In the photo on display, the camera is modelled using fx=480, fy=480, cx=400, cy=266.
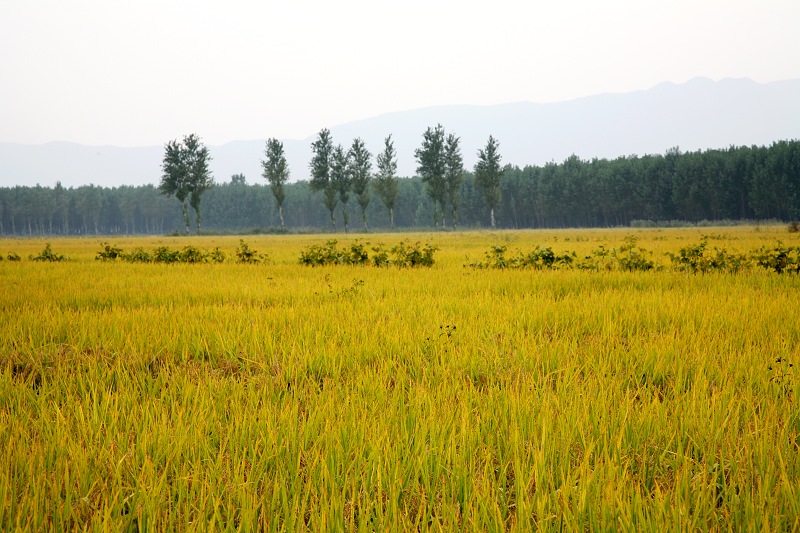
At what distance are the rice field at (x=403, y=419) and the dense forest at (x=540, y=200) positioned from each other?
3019 inches

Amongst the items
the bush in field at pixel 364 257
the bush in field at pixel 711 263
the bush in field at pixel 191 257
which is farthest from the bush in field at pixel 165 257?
the bush in field at pixel 711 263

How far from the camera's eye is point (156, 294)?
736 cm

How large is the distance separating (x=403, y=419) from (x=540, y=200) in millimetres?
102470

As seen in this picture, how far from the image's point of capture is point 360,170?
263ft

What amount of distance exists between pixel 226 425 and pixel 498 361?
6.58 feet

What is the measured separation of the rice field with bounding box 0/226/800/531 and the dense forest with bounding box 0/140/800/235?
7668 cm

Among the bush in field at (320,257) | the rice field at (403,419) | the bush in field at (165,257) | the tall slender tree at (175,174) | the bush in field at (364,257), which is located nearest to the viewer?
the rice field at (403,419)

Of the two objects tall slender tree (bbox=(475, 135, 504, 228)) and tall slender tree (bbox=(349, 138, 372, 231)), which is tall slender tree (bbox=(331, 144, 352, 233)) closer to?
tall slender tree (bbox=(349, 138, 372, 231))

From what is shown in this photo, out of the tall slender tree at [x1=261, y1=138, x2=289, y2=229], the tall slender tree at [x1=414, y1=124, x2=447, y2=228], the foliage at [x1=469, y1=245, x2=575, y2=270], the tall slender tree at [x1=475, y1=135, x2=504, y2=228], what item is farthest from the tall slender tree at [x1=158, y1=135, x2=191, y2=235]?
the foliage at [x1=469, y1=245, x2=575, y2=270]

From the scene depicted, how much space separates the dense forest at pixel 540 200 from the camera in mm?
75938

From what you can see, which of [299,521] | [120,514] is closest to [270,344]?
[120,514]

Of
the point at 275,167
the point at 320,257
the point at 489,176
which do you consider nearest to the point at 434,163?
the point at 489,176

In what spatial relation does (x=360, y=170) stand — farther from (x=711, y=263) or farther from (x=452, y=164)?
(x=711, y=263)

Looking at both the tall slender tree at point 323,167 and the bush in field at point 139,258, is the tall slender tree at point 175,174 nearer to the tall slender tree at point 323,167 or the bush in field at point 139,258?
the tall slender tree at point 323,167
